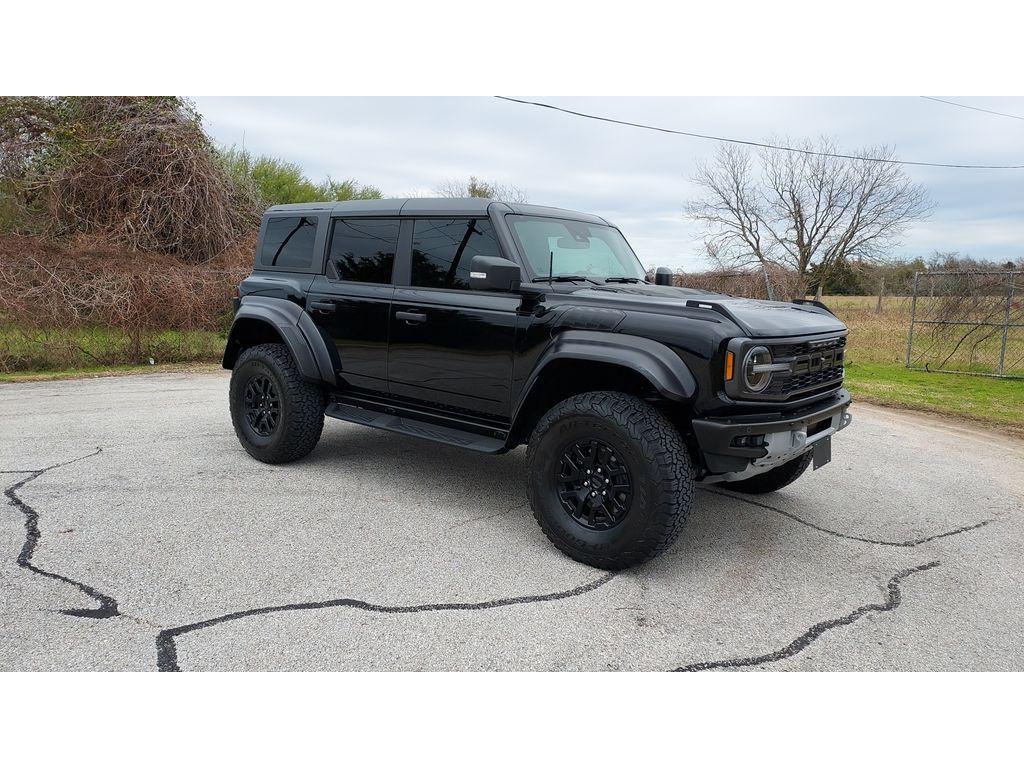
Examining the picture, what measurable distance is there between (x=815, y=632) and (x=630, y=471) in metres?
1.12

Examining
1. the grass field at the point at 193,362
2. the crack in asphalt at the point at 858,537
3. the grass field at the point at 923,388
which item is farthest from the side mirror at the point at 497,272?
the grass field at the point at 193,362

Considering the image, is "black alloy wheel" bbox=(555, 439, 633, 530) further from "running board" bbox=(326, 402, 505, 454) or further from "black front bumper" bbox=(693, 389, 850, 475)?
"running board" bbox=(326, 402, 505, 454)

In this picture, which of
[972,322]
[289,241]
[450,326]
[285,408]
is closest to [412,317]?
[450,326]

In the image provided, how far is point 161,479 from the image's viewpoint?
527cm

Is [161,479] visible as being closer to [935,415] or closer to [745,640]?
[745,640]

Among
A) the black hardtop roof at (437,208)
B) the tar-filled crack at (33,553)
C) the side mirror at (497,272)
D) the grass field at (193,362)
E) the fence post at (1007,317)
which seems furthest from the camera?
the fence post at (1007,317)

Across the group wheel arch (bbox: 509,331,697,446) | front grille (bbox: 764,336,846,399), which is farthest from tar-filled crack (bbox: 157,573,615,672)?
front grille (bbox: 764,336,846,399)

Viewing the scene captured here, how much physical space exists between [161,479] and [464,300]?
2.70 meters

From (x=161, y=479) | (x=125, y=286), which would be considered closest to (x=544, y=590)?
(x=161, y=479)

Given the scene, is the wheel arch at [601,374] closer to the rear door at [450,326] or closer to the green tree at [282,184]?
the rear door at [450,326]

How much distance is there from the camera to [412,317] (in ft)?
15.8

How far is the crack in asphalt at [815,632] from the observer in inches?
117

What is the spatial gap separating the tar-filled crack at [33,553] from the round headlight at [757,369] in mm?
3194

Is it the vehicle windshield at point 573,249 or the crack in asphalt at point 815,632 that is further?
the vehicle windshield at point 573,249
